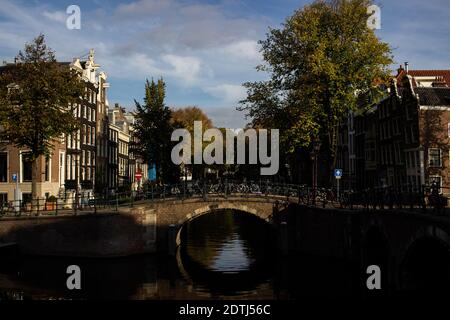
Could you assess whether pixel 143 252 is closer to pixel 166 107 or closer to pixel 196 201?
pixel 196 201

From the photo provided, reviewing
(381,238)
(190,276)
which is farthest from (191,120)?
(381,238)

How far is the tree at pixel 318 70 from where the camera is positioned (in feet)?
109

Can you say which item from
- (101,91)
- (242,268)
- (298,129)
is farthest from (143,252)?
(101,91)

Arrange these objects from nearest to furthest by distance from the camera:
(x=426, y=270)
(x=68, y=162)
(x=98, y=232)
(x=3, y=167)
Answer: (x=426, y=270)
(x=98, y=232)
(x=3, y=167)
(x=68, y=162)

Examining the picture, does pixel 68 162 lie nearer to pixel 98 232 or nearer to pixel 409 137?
pixel 98 232

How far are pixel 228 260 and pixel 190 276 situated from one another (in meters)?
4.59

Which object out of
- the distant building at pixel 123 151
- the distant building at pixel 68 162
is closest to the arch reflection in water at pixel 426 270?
the distant building at pixel 68 162

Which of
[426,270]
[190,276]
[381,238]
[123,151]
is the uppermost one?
[123,151]

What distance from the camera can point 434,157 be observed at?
41656 mm

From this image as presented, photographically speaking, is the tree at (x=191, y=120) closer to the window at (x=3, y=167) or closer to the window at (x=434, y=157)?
the window at (x=3, y=167)

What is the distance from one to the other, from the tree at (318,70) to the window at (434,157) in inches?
387

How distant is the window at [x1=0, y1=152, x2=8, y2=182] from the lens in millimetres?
44781

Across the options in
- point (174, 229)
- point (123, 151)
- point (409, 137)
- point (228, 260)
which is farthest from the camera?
point (123, 151)

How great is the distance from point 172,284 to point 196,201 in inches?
371
